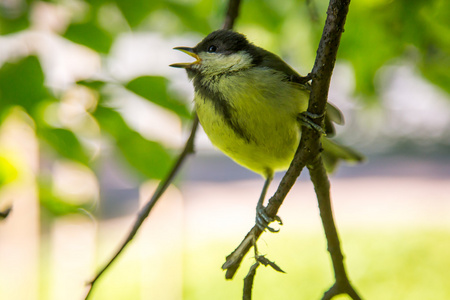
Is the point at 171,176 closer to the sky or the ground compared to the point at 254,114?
closer to the ground

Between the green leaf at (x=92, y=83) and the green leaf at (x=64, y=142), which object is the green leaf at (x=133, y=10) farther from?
the green leaf at (x=64, y=142)

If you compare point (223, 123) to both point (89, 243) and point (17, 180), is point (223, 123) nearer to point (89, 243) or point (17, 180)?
point (17, 180)

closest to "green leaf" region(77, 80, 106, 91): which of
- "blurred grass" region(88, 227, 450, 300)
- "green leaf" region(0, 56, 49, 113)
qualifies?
"green leaf" region(0, 56, 49, 113)

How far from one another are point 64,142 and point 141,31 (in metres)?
0.64

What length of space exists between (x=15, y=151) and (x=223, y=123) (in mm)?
701

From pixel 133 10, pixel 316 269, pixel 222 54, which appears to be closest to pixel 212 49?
pixel 222 54

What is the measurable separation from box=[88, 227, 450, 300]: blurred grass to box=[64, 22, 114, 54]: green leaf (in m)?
2.96

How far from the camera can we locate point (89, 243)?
14.7 feet

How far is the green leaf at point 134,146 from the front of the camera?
4.91 ft

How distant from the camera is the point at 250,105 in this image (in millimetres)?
1410

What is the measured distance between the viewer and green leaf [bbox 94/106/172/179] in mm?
1495

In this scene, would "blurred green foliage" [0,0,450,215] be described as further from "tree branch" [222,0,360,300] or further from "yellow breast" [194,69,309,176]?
"tree branch" [222,0,360,300]

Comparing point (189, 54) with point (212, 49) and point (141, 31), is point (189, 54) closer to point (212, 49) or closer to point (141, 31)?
point (212, 49)

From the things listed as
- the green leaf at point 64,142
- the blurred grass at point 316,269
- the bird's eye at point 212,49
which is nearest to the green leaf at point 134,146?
the green leaf at point 64,142
